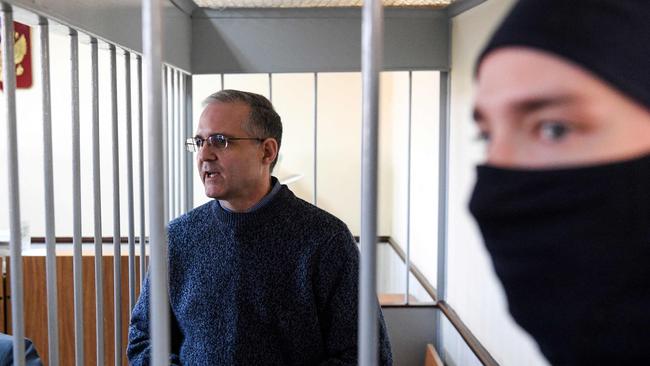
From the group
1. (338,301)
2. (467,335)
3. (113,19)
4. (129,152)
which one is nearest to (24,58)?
(129,152)

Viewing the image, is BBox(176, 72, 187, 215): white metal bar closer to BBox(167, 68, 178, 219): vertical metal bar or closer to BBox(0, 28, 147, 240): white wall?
BBox(167, 68, 178, 219): vertical metal bar

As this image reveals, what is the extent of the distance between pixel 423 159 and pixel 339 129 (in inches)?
52.8

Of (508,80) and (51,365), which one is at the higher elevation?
(508,80)

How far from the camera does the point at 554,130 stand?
38cm

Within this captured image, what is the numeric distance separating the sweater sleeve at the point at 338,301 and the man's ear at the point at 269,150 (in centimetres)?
30

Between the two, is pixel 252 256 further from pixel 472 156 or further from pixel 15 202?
pixel 472 156

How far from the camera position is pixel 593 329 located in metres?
0.39

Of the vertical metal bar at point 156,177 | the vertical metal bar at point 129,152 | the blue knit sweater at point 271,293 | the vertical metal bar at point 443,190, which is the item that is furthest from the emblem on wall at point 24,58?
the vertical metal bar at point 156,177

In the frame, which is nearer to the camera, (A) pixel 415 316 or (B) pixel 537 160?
(B) pixel 537 160

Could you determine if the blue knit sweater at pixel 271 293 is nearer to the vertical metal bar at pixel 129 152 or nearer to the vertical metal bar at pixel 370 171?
the vertical metal bar at pixel 129 152

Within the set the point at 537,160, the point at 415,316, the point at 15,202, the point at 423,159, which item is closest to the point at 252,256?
the point at 15,202

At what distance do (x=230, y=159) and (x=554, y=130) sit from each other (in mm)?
1174

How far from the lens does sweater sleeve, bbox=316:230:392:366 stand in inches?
53.4

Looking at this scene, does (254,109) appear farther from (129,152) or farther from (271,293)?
(129,152)
